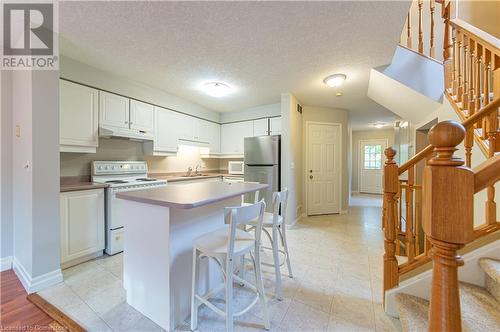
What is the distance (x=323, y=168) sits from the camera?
4.82 meters

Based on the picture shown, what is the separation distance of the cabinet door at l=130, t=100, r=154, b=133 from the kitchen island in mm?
1989

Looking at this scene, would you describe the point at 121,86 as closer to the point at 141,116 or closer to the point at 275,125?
the point at 141,116

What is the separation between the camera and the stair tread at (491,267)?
48.3 inches

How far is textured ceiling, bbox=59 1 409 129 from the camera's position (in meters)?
1.73

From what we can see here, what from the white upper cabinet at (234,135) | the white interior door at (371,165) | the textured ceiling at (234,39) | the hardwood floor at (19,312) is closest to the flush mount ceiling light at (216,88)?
the textured ceiling at (234,39)

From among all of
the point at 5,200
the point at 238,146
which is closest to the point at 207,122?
the point at 238,146

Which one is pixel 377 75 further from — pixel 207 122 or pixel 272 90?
pixel 207 122

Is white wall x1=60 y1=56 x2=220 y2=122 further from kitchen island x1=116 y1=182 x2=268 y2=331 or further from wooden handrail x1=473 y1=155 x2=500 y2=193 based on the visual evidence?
wooden handrail x1=473 y1=155 x2=500 y2=193

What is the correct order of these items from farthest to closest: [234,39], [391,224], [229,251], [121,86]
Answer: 1. [121,86]
2. [234,39]
3. [391,224]
4. [229,251]

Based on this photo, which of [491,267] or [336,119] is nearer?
[491,267]

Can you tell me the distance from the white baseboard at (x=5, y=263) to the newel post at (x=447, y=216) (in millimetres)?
3689

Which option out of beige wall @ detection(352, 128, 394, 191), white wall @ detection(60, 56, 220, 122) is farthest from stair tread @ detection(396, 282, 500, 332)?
beige wall @ detection(352, 128, 394, 191)

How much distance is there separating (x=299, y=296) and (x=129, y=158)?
320 cm

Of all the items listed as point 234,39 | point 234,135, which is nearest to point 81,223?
point 234,39
